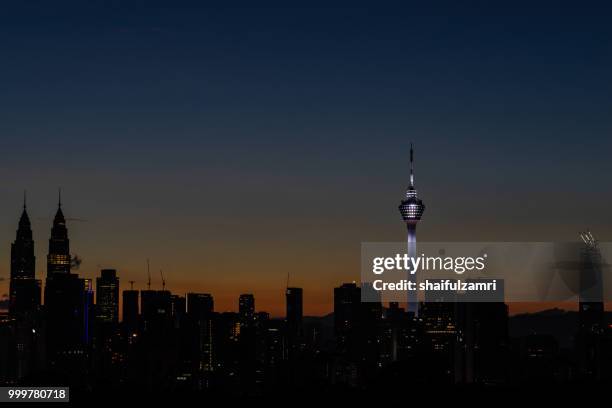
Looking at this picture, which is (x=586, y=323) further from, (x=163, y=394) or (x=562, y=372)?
(x=163, y=394)

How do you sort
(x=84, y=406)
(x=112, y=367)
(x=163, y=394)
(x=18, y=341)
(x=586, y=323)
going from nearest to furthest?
(x=84, y=406), (x=163, y=394), (x=112, y=367), (x=18, y=341), (x=586, y=323)

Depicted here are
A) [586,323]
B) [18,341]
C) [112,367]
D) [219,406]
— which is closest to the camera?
[219,406]

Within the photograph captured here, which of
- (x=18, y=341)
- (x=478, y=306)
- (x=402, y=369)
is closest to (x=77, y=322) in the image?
(x=18, y=341)

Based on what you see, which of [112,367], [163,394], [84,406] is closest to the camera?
[84,406]

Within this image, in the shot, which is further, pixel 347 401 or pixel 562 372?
pixel 562 372

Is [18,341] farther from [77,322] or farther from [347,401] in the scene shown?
[347,401]

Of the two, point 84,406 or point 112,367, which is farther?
point 112,367

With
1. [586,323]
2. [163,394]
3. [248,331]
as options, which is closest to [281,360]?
[248,331]

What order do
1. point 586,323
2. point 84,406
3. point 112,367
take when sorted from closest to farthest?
point 84,406
point 112,367
point 586,323
